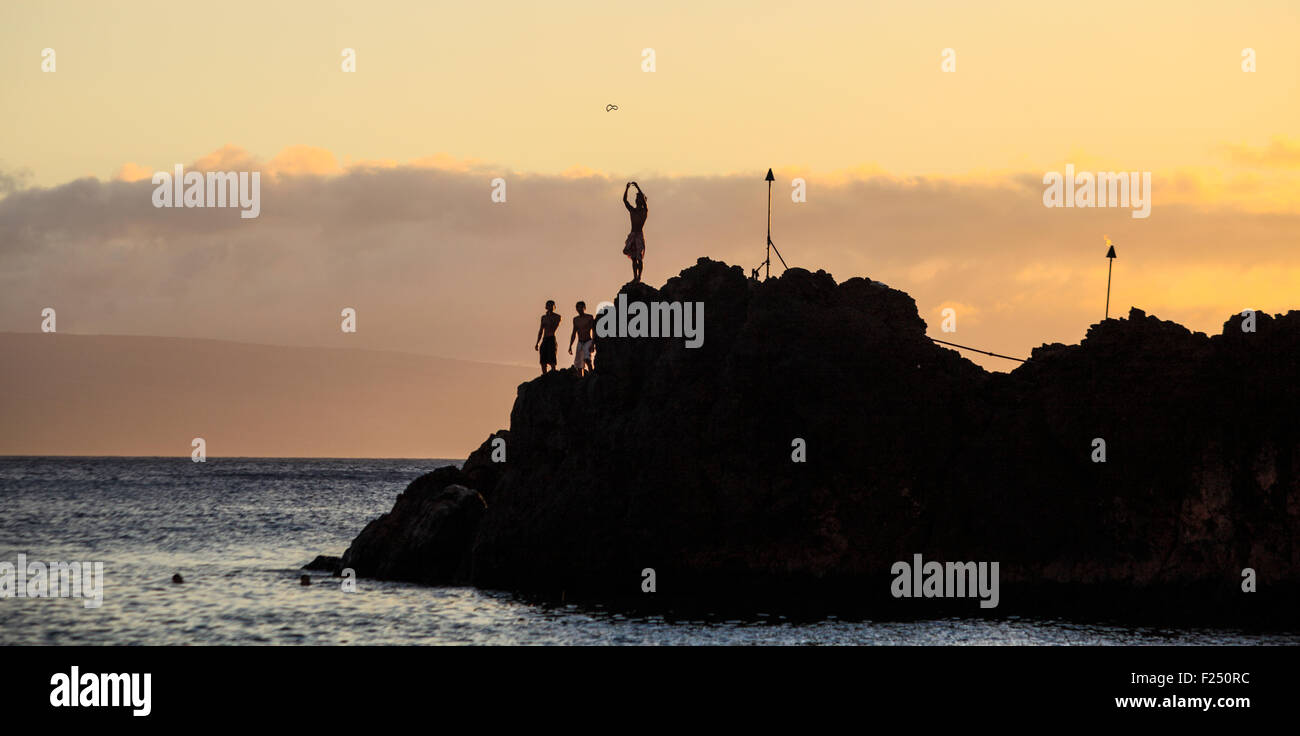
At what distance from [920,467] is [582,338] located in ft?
30.8

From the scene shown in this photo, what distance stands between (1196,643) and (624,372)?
45.6ft

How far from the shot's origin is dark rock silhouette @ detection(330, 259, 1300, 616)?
27500mm

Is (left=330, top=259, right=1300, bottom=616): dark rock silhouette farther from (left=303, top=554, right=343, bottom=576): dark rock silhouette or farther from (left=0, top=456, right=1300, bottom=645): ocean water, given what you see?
(left=303, top=554, right=343, bottom=576): dark rock silhouette

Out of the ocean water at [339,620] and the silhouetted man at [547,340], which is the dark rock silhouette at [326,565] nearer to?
the ocean water at [339,620]

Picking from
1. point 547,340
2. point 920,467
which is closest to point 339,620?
point 547,340

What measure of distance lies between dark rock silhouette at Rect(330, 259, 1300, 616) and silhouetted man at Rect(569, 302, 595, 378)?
2.24 m

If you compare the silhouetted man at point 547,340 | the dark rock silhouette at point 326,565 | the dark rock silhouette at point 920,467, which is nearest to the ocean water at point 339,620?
the dark rock silhouette at point 326,565

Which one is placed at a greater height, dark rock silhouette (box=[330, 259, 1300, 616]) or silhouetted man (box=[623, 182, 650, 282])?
silhouetted man (box=[623, 182, 650, 282])

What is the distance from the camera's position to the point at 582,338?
107 ft

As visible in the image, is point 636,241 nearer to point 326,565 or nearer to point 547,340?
point 547,340

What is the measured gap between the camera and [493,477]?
124 feet

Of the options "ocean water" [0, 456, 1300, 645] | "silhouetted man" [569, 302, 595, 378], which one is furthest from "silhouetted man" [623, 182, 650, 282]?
"ocean water" [0, 456, 1300, 645]
